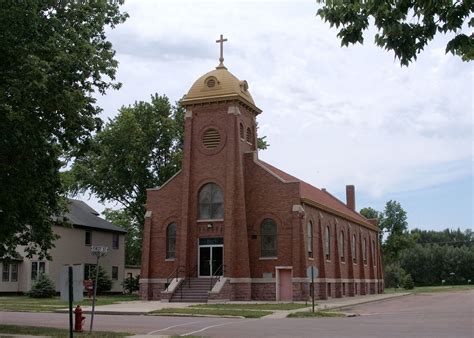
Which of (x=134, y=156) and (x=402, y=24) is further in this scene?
(x=134, y=156)

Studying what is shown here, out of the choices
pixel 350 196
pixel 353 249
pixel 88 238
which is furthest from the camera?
pixel 350 196

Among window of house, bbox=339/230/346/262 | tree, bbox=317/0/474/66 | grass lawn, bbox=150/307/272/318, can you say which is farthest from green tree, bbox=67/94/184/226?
tree, bbox=317/0/474/66

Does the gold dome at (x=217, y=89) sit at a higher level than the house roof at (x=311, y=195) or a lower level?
higher

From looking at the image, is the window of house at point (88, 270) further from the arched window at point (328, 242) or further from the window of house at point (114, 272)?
the arched window at point (328, 242)

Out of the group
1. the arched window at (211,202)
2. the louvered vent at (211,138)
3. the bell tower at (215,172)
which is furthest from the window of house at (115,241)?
the louvered vent at (211,138)

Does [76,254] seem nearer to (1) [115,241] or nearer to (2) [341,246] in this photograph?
(1) [115,241]

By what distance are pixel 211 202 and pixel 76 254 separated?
17.2 metres

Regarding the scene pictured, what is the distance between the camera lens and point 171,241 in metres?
43.6

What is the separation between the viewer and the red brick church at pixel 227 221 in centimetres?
3988

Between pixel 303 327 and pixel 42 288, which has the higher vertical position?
pixel 42 288

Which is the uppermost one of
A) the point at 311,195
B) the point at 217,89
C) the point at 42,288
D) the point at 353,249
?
the point at 217,89

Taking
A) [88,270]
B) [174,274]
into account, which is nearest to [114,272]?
[88,270]

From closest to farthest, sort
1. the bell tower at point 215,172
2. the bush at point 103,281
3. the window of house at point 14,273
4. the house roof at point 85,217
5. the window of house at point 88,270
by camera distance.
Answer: the bell tower at point 215,172, the window of house at point 14,273, the bush at point 103,281, the house roof at point 85,217, the window of house at point 88,270

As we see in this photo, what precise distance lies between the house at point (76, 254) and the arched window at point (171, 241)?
794cm
